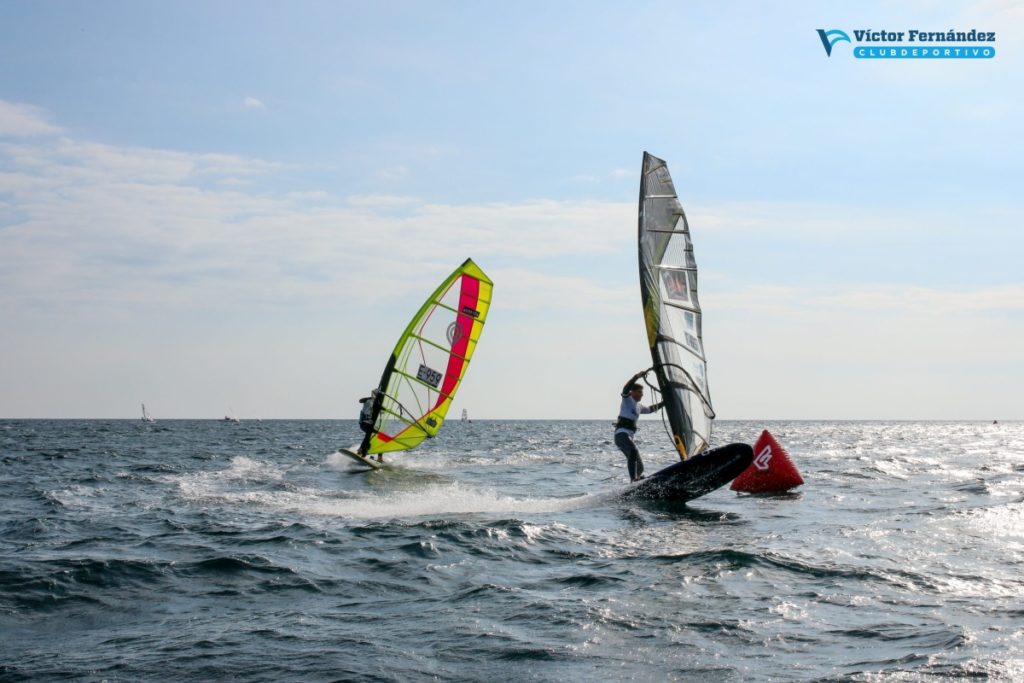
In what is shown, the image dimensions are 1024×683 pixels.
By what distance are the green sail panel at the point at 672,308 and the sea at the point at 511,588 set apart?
1.34 meters

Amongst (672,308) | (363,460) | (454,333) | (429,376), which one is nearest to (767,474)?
(672,308)

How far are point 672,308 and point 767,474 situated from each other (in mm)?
4313

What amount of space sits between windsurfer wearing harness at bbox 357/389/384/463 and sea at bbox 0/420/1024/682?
7633mm

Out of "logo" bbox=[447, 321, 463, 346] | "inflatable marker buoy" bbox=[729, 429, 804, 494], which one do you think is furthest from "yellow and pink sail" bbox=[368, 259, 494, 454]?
"inflatable marker buoy" bbox=[729, 429, 804, 494]

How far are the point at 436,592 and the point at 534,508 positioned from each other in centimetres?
571

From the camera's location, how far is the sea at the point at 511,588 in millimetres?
5785

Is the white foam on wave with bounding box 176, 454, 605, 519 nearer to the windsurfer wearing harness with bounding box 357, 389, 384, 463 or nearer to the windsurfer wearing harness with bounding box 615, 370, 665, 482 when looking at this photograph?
the windsurfer wearing harness with bounding box 615, 370, 665, 482

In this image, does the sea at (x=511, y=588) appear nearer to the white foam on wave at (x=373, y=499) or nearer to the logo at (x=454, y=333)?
the white foam on wave at (x=373, y=499)

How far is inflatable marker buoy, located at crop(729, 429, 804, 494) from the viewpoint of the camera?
1605cm

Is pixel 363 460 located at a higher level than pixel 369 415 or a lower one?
lower

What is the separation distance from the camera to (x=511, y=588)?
25.9 ft

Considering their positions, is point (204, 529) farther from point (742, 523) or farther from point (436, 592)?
point (742, 523)

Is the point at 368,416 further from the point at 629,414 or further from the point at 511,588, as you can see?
the point at 511,588

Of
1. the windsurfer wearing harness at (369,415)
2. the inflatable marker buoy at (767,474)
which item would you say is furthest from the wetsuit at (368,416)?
the inflatable marker buoy at (767,474)
